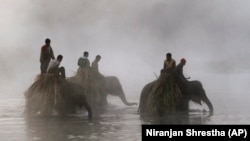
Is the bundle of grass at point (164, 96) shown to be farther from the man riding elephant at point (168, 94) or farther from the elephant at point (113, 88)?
the elephant at point (113, 88)

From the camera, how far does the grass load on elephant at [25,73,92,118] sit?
21312mm

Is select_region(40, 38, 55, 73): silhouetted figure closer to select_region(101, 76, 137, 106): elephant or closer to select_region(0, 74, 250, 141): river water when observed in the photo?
select_region(0, 74, 250, 141): river water

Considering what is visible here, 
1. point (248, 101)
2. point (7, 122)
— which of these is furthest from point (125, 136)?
point (248, 101)

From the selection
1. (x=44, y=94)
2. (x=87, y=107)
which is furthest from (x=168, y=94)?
(x=44, y=94)

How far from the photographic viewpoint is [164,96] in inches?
851

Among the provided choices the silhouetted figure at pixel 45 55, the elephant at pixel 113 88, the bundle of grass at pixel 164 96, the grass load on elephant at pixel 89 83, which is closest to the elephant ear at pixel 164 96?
the bundle of grass at pixel 164 96

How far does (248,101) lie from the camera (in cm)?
2723

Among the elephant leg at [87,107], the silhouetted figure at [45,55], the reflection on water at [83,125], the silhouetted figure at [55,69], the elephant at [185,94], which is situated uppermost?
the silhouetted figure at [45,55]

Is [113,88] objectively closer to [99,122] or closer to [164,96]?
[164,96]

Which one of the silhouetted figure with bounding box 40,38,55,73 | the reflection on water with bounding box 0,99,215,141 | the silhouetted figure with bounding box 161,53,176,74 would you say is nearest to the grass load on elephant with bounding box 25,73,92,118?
the reflection on water with bounding box 0,99,215,141

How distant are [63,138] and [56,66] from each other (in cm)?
524

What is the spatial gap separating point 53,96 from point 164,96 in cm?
334

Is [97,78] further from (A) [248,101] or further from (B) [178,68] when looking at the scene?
(A) [248,101]

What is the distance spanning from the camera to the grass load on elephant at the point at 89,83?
2423cm
